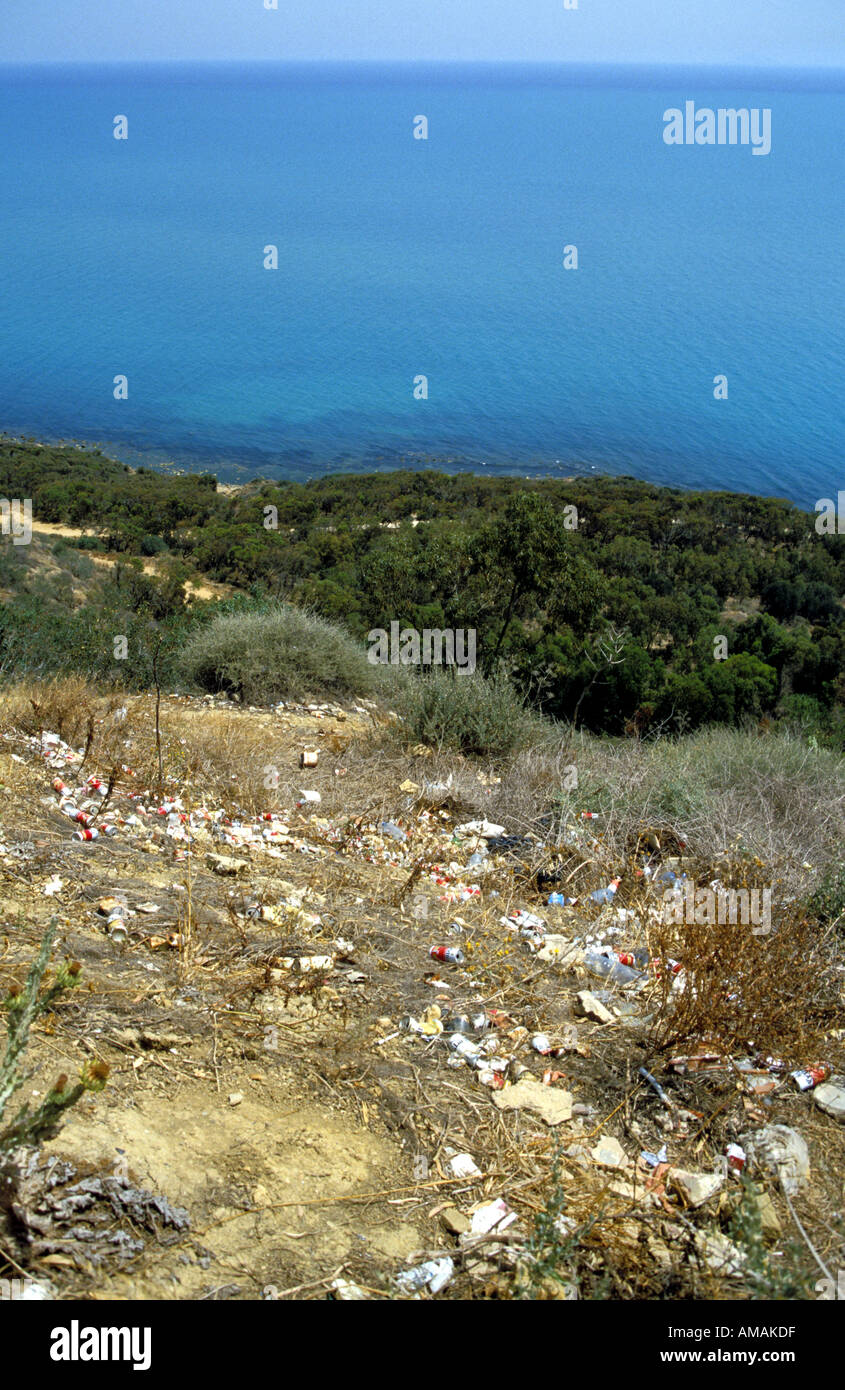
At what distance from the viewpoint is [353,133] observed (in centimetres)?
11719

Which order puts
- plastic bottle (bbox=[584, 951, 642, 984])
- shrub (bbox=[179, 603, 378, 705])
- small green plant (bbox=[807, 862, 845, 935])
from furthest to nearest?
shrub (bbox=[179, 603, 378, 705])
small green plant (bbox=[807, 862, 845, 935])
plastic bottle (bbox=[584, 951, 642, 984])

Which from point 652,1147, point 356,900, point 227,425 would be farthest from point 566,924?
point 227,425

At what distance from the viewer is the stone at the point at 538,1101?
2838 mm

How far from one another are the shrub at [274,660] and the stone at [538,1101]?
Answer: 18.2ft

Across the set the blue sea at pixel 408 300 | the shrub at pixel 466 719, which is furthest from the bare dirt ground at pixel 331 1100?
the blue sea at pixel 408 300

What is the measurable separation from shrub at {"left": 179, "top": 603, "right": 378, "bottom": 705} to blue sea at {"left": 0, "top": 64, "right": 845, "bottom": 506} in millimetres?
28162

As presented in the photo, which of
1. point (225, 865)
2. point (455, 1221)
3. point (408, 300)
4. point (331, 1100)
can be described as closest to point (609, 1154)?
point (455, 1221)

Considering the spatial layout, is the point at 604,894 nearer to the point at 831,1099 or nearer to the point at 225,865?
the point at 831,1099

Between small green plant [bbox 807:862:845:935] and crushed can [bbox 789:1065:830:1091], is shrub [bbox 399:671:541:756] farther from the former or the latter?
crushed can [bbox 789:1065:830:1091]

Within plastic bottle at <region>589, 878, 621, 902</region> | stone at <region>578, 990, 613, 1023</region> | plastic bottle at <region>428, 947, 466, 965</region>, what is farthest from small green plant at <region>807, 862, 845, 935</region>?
plastic bottle at <region>428, 947, 466, 965</region>

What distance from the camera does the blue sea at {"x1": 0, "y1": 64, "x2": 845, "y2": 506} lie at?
1615 inches

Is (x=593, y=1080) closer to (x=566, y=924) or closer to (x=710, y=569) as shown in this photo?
(x=566, y=924)

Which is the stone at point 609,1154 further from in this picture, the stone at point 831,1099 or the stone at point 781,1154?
the stone at point 831,1099

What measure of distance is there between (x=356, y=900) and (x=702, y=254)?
7509cm
